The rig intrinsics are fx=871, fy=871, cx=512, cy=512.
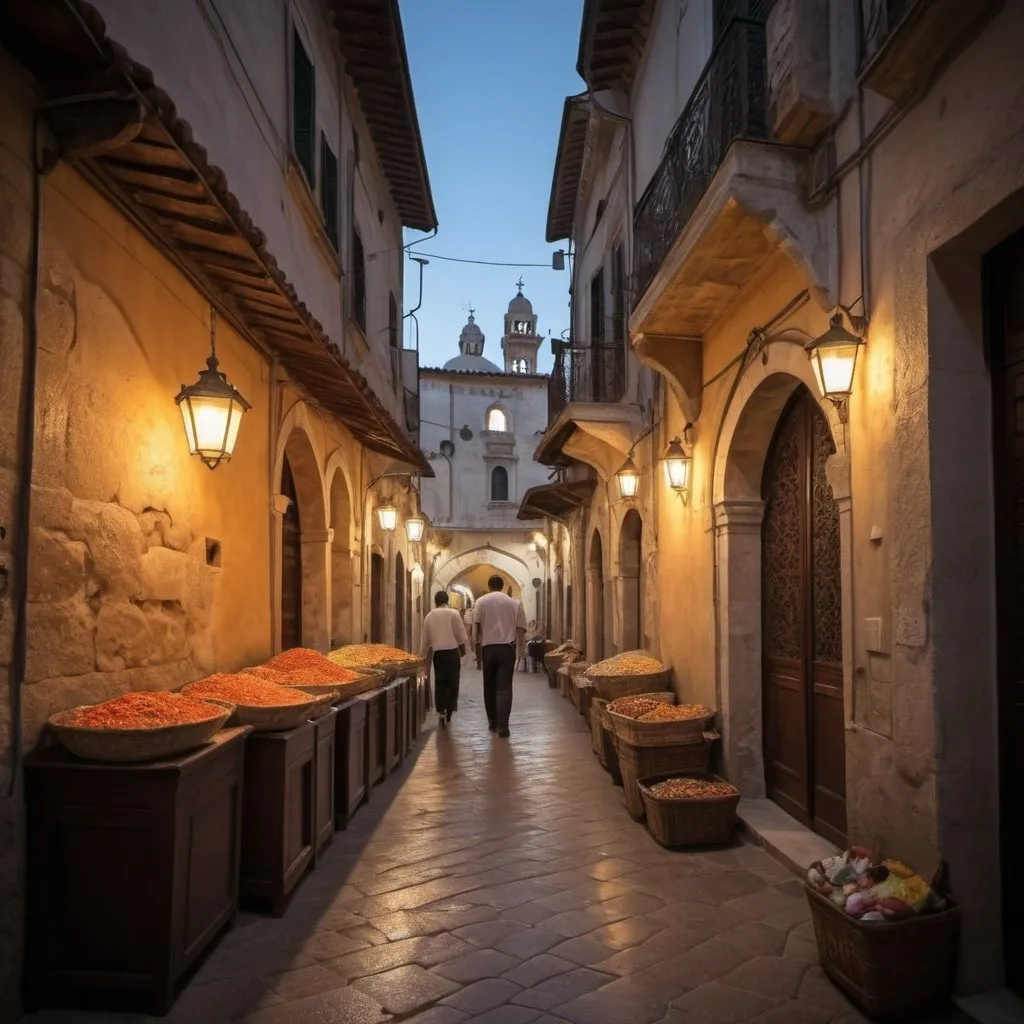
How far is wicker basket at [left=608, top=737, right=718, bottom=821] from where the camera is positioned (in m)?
6.92

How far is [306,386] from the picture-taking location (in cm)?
889

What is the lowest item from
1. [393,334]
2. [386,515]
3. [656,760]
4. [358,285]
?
[656,760]

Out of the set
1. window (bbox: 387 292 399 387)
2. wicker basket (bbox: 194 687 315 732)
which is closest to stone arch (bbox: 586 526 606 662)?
window (bbox: 387 292 399 387)

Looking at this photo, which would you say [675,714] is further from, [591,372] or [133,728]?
[591,372]

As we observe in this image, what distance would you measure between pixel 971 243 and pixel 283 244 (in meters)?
6.35

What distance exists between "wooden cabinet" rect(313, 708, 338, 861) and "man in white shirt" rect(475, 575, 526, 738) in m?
5.13

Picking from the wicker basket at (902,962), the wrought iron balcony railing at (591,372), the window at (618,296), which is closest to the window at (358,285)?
the wrought iron balcony railing at (591,372)

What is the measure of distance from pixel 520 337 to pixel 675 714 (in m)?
41.6

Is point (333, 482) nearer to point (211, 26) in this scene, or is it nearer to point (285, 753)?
point (211, 26)

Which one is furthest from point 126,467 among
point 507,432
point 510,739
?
point 507,432

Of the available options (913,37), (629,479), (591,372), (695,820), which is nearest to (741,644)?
(695,820)

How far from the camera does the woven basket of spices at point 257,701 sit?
4.93 metres

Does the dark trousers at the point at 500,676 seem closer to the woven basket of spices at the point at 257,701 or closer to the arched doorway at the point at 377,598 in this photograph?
the arched doorway at the point at 377,598

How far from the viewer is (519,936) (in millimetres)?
4539
